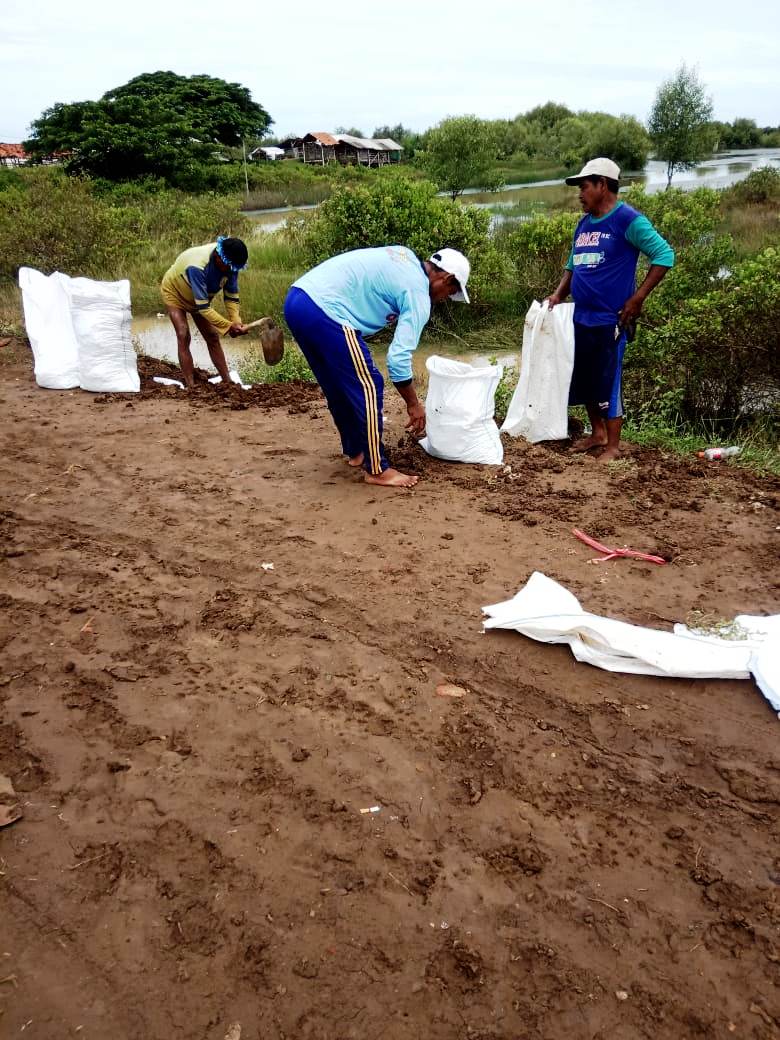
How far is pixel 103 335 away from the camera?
227 inches

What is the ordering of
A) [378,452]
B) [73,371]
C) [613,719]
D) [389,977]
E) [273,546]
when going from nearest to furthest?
1. [389,977]
2. [613,719]
3. [273,546]
4. [378,452]
5. [73,371]

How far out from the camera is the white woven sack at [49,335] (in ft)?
19.5

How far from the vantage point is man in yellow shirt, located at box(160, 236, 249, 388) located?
17.3ft

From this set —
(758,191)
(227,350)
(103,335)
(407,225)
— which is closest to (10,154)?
(758,191)

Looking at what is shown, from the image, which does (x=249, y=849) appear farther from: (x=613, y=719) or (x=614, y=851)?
(x=613, y=719)

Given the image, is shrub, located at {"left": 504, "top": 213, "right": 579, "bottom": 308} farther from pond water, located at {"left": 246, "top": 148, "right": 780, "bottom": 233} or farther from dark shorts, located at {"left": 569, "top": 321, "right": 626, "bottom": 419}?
pond water, located at {"left": 246, "top": 148, "right": 780, "bottom": 233}

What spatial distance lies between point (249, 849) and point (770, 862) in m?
1.31

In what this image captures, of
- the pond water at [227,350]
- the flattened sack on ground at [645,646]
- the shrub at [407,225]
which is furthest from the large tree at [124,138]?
the flattened sack on ground at [645,646]

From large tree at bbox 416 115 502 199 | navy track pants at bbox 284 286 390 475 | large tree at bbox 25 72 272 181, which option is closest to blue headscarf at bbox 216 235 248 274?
navy track pants at bbox 284 286 390 475

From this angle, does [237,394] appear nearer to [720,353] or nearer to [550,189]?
[720,353]

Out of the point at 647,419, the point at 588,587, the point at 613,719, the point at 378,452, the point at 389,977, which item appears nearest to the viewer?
the point at 389,977

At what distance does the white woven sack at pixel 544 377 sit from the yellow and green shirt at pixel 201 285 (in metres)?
2.52

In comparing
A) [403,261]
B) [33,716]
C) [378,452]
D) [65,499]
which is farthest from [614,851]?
[65,499]

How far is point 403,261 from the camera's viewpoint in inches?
134
